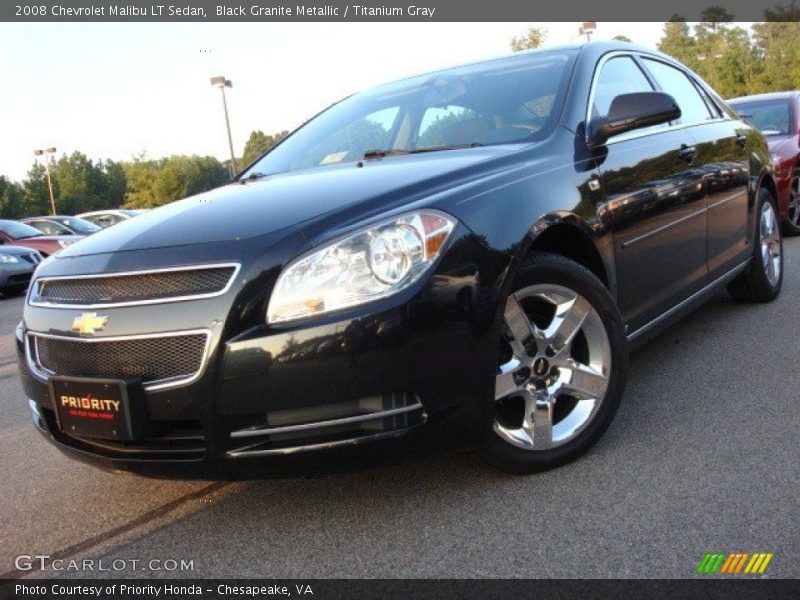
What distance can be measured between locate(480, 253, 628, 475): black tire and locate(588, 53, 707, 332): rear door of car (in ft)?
1.00

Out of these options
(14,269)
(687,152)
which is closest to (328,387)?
(687,152)

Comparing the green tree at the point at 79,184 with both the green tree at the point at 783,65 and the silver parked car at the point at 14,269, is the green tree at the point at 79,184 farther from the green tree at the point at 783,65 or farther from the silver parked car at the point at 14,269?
the silver parked car at the point at 14,269

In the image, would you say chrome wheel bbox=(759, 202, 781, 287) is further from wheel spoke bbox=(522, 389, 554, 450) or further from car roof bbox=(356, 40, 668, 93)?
wheel spoke bbox=(522, 389, 554, 450)

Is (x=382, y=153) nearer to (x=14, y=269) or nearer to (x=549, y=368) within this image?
(x=549, y=368)

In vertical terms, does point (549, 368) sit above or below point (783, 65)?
Result: below

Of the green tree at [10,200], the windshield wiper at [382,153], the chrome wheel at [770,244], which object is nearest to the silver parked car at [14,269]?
the windshield wiper at [382,153]

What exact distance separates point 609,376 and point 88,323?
183 cm

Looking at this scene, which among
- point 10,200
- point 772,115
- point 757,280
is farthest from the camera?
point 10,200

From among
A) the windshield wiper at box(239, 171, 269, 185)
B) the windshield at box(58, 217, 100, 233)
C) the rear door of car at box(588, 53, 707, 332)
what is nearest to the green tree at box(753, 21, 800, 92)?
the windshield at box(58, 217, 100, 233)

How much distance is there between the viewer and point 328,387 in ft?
7.06

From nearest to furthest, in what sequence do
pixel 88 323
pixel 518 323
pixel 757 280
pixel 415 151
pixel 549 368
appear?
pixel 88 323, pixel 518 323, pixel 549 368, pixel 415 151, pixel 757 280

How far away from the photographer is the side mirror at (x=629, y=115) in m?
3.08
